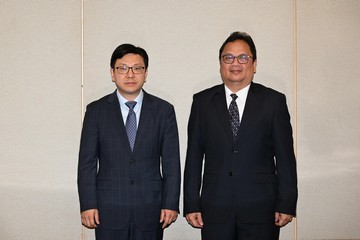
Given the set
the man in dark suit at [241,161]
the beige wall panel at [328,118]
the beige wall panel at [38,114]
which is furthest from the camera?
the beige wall panel at [328,118]

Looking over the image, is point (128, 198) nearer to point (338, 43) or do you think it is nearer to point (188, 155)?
point (188, 155)

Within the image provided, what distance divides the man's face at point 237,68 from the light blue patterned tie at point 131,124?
0.61 metres

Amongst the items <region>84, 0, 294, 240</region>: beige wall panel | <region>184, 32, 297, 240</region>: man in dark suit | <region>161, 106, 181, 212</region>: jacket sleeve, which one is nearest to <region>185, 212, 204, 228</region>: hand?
<region>184, 32, 297, 240</region>: man in dark suit

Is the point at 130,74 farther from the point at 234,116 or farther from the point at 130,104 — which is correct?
the point at 234,116

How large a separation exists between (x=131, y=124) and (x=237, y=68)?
739mm

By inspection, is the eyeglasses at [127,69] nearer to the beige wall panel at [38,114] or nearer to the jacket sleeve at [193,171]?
the jacket sleeve at [193,171]

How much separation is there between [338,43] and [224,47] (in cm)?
113

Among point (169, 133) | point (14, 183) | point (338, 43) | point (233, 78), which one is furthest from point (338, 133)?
point (14, 183)

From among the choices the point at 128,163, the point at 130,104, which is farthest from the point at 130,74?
the point at 128,163

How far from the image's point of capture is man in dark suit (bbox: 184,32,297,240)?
2689 mm

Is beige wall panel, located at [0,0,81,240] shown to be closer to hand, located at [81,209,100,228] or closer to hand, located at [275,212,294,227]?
hand, located at [81,209,100,228]

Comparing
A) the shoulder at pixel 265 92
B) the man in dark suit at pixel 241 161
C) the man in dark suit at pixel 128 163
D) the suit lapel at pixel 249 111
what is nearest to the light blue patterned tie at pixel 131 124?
the man in dark suit at pixel 128 163

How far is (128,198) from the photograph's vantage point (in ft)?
8.90

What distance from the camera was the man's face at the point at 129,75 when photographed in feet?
9.29
